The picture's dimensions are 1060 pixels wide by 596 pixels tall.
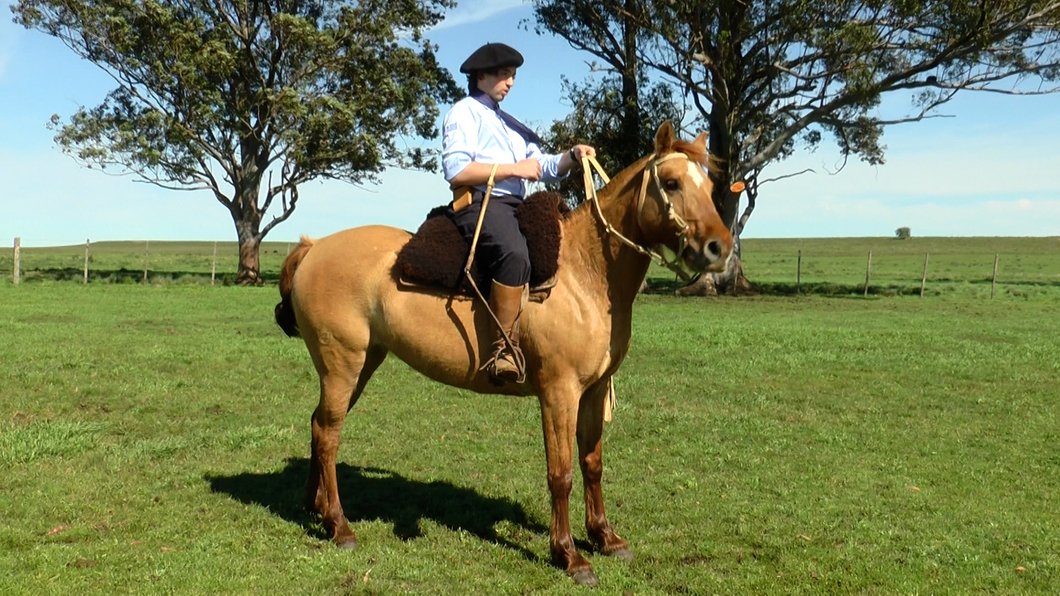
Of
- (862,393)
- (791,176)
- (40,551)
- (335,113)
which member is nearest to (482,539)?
(40,551)

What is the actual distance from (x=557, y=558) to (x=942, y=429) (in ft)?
18.6

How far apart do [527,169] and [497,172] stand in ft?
0.59

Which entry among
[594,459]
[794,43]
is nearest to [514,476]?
[594,459]

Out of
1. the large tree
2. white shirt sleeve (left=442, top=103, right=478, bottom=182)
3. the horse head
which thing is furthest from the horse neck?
the large tree

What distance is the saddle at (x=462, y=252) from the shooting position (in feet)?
16.6

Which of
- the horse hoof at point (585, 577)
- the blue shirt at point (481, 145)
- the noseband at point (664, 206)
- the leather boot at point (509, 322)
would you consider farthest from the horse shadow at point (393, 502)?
the blue shirt at point (481, 145)

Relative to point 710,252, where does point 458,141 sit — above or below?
above

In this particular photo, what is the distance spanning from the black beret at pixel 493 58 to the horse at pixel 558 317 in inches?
37.9

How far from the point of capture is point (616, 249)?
→ 16.8ft

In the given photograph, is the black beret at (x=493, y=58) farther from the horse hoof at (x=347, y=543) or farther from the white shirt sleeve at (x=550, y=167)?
the horse hoof at (x=347, y=543)

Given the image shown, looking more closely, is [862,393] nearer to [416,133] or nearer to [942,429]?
[942,429]

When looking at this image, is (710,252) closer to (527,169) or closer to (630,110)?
(527,169)

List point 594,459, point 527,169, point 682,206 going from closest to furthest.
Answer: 1. point 682,206
2. point 527,169
3. point 594,459

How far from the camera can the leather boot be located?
495 centimetres
